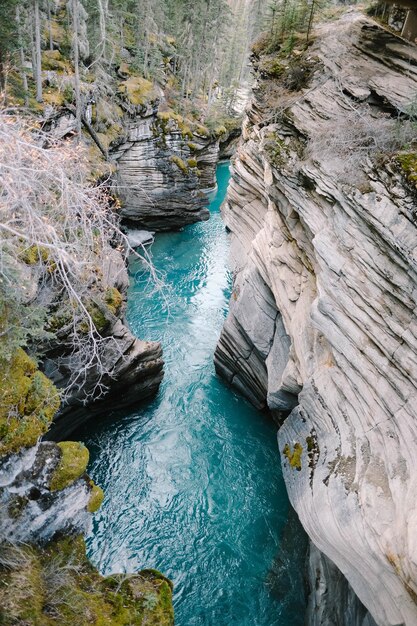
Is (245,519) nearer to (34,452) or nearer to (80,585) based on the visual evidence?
(80,585)

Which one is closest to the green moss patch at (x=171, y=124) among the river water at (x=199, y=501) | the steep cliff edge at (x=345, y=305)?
the steep cliff edge at (x=345, y=305)

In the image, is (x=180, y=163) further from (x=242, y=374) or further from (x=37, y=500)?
(x=37, y=500)

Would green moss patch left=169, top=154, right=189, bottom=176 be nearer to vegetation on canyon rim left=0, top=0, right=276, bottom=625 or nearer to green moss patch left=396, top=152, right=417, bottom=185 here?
vegetation on canyon rim left=0, top=0, right=276, bottom=625

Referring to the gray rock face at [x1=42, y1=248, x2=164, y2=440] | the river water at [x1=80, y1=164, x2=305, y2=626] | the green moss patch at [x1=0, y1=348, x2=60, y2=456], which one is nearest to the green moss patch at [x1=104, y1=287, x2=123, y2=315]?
the gray rock face at [x1=42, y1=248, x2=164, y2=440]

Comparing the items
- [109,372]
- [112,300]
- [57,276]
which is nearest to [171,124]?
[112,300]

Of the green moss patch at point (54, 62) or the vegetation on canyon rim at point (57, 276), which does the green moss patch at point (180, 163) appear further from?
the green moss patch at point (54, 62)

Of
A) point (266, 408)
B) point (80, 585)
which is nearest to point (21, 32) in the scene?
point (266, 408)
